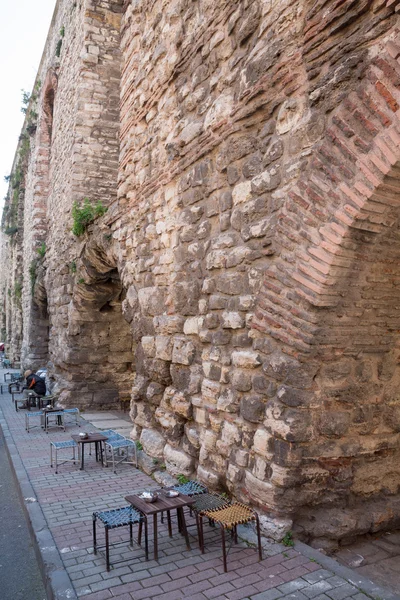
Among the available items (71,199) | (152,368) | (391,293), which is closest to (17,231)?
(71,199)

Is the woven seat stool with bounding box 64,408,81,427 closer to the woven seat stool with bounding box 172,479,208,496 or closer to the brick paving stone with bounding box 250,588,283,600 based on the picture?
the woven seat stool with bounding box 172,479,208,496

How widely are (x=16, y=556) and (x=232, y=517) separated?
1.79 metres

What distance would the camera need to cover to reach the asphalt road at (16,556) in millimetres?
3148

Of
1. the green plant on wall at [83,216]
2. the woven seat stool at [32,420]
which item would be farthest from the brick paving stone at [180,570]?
the green plant on wall at [83,216]

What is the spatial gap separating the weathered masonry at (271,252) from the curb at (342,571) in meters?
0.14

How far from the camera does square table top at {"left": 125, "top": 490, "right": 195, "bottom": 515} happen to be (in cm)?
320

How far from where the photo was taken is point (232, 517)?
3.09 m

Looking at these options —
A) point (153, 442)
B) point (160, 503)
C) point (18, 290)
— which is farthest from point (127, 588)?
point (18, 290)

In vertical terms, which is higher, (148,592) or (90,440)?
(90,440)

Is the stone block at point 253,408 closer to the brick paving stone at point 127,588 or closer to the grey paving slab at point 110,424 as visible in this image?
the brick paving stone at point 127,588

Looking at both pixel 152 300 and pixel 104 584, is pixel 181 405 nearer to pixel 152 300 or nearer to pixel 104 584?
pixel 152 300

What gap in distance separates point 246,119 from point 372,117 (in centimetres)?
133

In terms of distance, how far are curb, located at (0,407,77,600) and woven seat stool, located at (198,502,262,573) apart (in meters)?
0.92

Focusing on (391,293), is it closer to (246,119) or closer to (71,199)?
(246,119)
